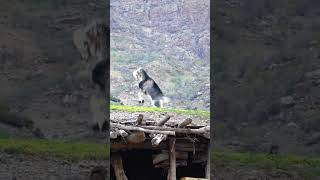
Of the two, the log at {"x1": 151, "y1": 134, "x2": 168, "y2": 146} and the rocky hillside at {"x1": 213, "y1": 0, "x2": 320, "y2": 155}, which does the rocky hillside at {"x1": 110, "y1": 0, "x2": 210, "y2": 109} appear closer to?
the log at {"x1": 151, "y1": 134, "x2": 168, "y2": 146}

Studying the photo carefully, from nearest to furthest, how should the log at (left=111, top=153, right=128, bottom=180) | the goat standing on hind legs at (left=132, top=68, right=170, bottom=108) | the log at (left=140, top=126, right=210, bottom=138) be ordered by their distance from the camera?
the log at (left=140, top=126, right=210, bottom=138), the log at (left=111, top=153, right=128, bottom=180), the goat standing on hind legs at (left=132, top=68, right=170, bottom=108)

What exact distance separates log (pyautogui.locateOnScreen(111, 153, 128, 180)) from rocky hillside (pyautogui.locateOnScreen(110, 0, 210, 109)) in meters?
7.29

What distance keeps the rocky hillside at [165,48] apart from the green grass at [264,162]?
11332mm

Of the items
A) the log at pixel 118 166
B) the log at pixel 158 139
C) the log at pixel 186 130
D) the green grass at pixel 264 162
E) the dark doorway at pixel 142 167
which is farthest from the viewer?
the dark doorway at pixel 142 167

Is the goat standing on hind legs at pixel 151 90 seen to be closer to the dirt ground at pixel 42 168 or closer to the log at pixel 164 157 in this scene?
the log at pixel 164 157

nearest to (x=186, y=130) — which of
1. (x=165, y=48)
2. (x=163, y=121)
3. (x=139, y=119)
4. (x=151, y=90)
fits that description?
(x=163, y=121)

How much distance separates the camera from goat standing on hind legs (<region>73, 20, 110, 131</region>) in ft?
15.5

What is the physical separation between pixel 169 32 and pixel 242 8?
22.3 meters

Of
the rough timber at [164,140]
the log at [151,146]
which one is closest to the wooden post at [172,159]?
the rough timber at [164,140]

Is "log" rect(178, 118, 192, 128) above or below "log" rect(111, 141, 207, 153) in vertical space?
above

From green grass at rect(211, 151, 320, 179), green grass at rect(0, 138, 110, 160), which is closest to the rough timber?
green grass at rect(0, 138, 110, 160)

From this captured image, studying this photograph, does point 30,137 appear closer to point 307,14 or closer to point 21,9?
point 21,9

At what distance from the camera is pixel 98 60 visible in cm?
473

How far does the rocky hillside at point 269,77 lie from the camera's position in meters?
4.70
